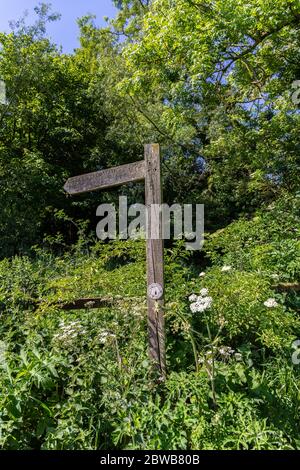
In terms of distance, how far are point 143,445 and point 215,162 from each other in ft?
27.0

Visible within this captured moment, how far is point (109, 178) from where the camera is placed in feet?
9.96

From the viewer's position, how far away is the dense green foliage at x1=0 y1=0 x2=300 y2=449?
2.17 meters

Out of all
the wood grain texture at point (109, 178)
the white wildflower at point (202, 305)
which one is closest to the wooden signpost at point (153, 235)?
the wood grain texture at point (109, 178)

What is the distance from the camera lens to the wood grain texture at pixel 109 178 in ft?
9.63

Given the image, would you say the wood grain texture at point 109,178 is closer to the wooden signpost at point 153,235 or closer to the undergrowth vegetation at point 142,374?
the wooden signpost at point 153,235

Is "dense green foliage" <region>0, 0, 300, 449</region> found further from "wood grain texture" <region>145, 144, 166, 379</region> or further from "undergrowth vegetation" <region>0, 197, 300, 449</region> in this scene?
"wood grain texture" <region>145, 144, 166, 379</region>

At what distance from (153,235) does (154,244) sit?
68mm

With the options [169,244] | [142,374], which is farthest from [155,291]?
[169,244]

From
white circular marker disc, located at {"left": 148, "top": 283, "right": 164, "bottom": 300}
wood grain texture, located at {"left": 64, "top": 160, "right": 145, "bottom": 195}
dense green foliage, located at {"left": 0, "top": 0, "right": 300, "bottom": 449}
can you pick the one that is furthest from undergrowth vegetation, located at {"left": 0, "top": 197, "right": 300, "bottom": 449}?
wood grain texture, located at {"left": 64, "top": 160, "right": 145, "bottom": 195}

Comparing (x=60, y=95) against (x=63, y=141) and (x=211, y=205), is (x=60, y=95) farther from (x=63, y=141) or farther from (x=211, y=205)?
(x=211, y=205)

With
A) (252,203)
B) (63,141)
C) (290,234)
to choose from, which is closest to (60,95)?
(63,141)

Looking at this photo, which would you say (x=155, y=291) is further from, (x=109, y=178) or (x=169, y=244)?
(x=169, y=244)

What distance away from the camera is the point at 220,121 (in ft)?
28.6

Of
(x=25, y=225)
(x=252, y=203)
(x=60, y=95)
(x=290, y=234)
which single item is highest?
(x=60, y=95)
